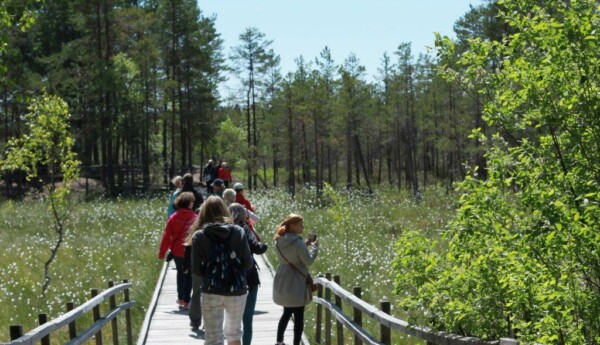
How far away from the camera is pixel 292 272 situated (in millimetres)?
9609

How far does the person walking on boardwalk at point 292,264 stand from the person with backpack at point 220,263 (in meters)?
1.55

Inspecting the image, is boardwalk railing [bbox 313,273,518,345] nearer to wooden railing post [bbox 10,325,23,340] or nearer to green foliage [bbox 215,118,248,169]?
wooden railing post [bbox 10,325,23,340]

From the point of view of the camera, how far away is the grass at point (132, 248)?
616 inches

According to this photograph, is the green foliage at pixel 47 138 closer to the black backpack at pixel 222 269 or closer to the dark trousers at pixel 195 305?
the dark trousers at pixel 195 305

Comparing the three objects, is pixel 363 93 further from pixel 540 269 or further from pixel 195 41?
pixel 540 269

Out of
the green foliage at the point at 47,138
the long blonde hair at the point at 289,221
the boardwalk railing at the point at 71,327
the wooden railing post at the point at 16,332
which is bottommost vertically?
the boardwalk railing at the point at 71,327

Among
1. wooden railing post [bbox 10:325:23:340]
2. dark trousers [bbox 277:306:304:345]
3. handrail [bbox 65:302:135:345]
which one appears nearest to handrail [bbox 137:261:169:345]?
handrail [bbox 65:302:135:345]

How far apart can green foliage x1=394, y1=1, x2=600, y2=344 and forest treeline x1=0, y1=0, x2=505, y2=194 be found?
3330 centimetres

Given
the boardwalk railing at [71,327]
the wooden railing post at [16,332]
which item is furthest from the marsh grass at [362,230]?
the wooden railing post at [16,332]

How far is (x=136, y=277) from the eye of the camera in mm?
17500

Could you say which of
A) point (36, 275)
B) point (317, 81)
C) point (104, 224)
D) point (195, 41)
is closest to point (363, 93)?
point (317, 81)

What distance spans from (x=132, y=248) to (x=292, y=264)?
13.4 m

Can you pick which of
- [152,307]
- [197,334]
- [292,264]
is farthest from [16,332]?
[152,307]

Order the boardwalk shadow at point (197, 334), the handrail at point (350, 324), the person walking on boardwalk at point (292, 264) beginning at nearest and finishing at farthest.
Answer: the handrail at point (350, 324) < the person walking on boardwalk at point (292, 264) < the boardwalk shadow at point (197, 334)
